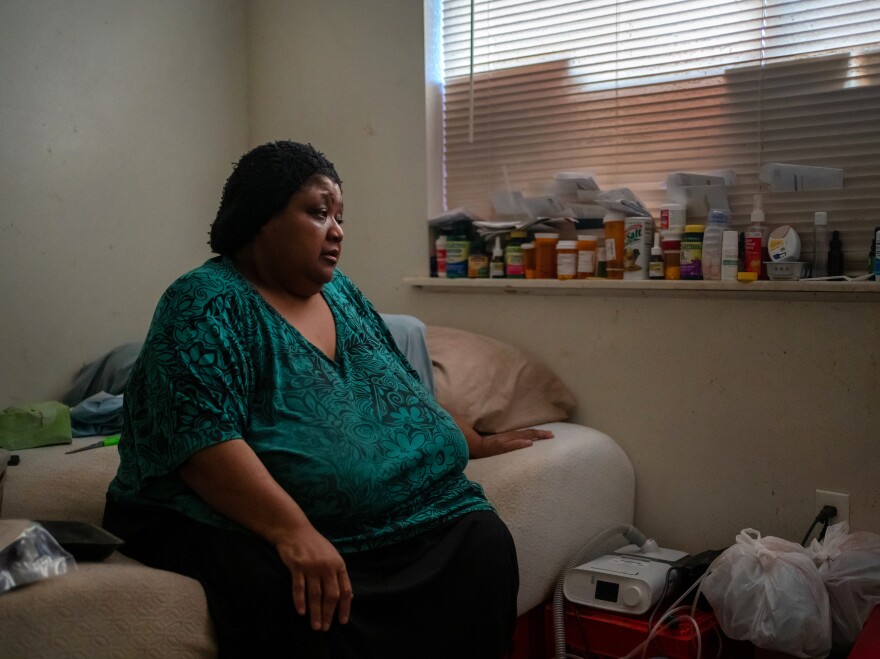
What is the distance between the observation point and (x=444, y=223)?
2.74 m

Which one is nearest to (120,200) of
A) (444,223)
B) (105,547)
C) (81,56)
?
(81,56)

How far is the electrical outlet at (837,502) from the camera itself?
2.12m

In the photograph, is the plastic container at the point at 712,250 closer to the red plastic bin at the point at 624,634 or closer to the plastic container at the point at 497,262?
the plastic container at the point at 497,262

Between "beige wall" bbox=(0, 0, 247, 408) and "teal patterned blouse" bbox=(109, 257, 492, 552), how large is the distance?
1093mm

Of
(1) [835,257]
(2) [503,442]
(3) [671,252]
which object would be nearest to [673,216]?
(3) [671,252]

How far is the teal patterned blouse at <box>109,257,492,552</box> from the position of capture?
1.39 metres

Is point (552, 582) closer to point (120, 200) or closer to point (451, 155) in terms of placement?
point (451, 155)

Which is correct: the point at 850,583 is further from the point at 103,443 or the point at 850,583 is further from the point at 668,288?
the point at 103,443

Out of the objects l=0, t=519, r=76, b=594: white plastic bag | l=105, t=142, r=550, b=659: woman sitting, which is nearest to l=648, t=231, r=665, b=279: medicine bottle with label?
l=105, t=142, r=550, b=659: woman sitting

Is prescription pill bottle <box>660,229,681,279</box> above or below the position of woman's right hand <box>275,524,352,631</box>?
above

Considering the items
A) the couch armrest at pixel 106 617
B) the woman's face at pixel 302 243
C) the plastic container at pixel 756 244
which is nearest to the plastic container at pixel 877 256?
the plastic container at pixel 756 244

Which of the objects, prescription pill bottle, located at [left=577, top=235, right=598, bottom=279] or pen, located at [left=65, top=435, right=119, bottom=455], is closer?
pen, located at [left=65, top=435, right=119, bottom=455]

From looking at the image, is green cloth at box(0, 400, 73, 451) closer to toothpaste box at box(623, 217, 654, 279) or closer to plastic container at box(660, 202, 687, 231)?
toothpaste box at box(623, 217, 654, 279)

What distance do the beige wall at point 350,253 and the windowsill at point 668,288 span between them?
0.03 meters
